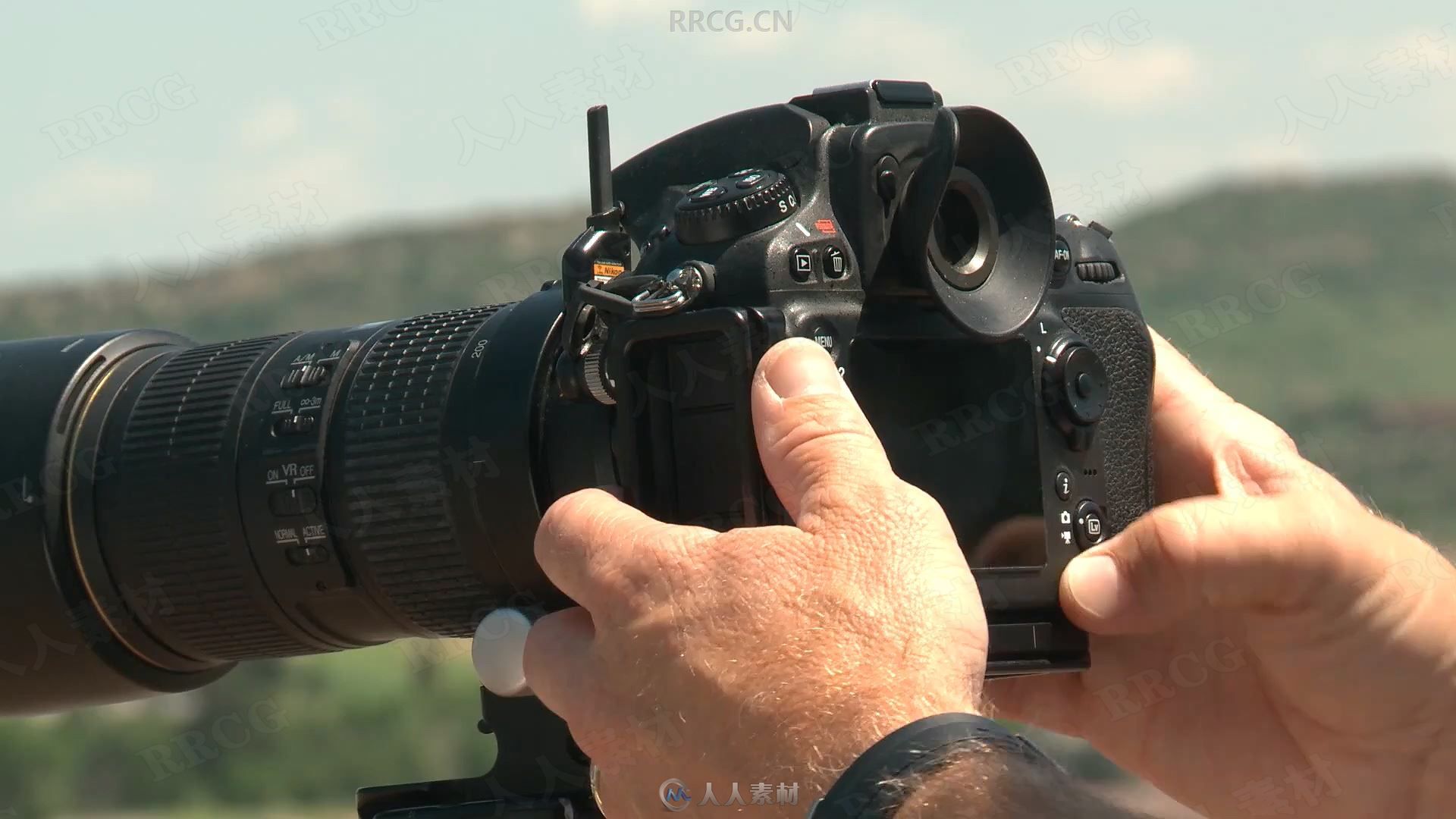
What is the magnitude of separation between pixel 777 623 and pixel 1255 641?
120 centimetres

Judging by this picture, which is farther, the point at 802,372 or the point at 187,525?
the point at 187,525

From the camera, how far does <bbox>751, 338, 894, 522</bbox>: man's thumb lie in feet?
6.85

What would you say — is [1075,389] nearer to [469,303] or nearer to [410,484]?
[410,484]

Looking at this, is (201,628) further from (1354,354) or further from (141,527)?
(1354,354)

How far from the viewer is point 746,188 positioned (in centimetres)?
246

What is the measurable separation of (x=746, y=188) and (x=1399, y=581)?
125 cm

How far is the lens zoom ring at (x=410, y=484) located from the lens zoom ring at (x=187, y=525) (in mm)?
279

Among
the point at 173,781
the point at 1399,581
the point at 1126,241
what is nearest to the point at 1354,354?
the point at 1126,241

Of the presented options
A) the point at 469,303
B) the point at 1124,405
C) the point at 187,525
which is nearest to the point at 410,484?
the point at 187,525

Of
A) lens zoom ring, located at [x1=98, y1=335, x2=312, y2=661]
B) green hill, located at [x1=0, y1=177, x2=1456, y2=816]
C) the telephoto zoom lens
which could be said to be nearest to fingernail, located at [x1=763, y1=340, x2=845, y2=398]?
the telephoto zoom lens

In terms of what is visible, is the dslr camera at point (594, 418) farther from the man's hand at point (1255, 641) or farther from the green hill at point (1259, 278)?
the green hill at point (1259, 278)

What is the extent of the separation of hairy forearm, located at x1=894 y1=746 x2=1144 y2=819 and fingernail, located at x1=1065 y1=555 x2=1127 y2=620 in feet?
2.82

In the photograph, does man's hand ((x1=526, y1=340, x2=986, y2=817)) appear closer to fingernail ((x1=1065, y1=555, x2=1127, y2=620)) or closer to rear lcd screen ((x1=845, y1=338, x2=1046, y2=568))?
rear lcd screen ((x1=845, y1=338, x2=1046, y2=568))

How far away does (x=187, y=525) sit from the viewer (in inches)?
123
